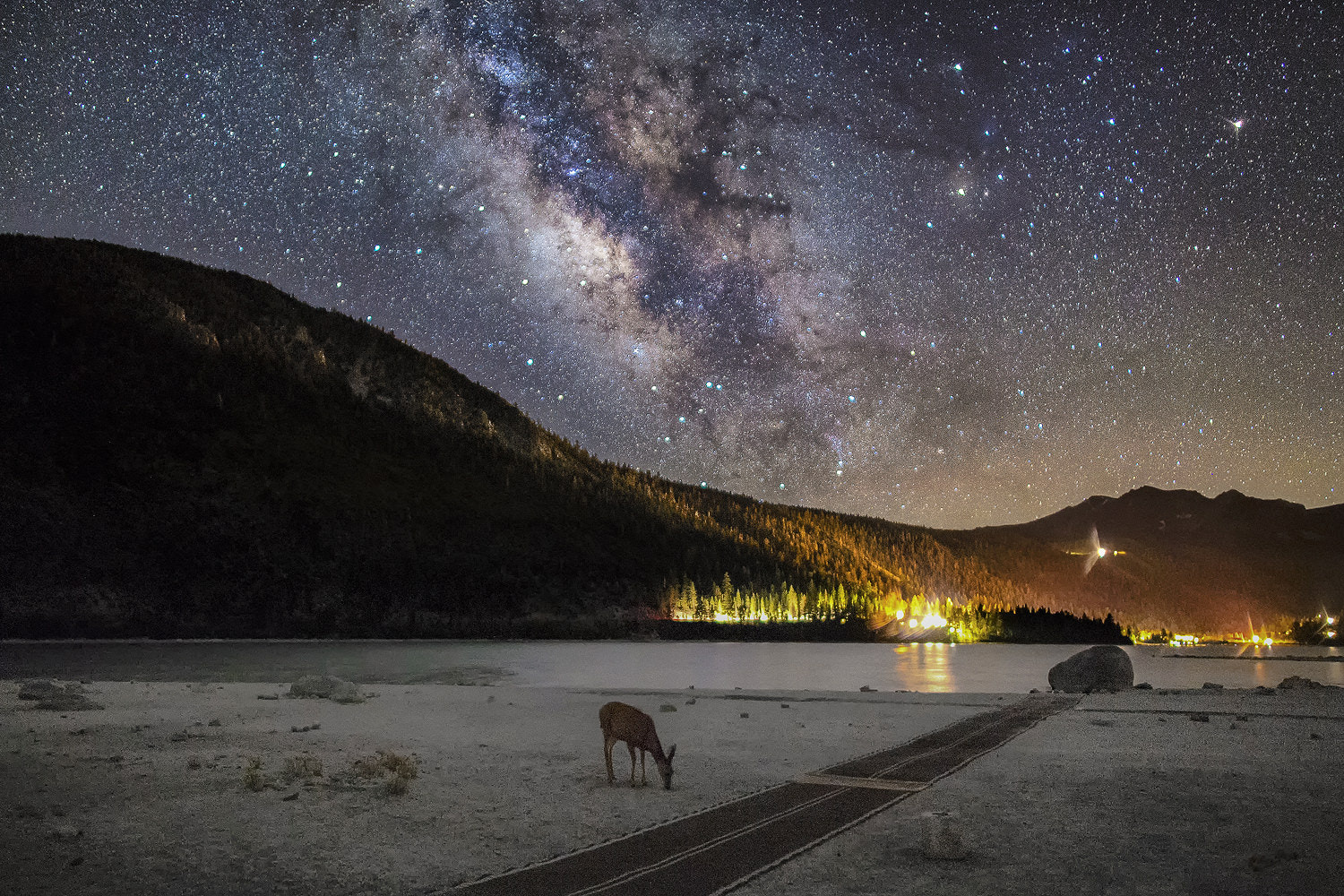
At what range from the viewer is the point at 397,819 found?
1258 cm

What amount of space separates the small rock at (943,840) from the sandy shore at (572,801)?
0.50ft

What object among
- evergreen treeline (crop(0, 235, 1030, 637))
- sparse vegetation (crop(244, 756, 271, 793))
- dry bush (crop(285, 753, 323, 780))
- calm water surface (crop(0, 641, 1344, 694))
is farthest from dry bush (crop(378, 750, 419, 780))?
evergreen treeline (crop(0, 235, 1030, 637))

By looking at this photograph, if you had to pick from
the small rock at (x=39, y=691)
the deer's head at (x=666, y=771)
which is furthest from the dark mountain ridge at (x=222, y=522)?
the deer's head at (x=666, y=771)

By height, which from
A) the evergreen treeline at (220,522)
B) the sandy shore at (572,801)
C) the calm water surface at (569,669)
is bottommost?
the calm water surface at (569,669)

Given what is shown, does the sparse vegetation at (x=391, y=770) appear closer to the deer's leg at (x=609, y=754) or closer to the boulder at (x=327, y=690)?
the deer's leg at (x=609, y=754)

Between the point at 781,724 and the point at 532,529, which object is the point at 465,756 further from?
the point at 532,529

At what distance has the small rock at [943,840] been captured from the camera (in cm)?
1027

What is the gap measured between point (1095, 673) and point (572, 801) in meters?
29.0

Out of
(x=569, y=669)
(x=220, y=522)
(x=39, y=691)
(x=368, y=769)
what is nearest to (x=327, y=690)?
(x=39, y=691)

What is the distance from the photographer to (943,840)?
10.3 m

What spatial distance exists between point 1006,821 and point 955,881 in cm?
320

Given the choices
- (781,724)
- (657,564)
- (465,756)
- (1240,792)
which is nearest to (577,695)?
(781,724)

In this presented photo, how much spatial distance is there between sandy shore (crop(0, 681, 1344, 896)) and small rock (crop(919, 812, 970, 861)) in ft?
0.50

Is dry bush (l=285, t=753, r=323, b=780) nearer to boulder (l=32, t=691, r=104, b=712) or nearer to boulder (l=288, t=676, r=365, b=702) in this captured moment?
boulder (l=32, t=691, r=104, b=712)
